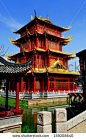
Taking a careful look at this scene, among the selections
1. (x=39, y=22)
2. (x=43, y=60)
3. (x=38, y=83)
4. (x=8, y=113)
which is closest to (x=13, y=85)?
(x=38, y=83)

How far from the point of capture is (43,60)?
88.9 feet

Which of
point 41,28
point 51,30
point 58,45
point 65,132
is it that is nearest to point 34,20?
point 41,28

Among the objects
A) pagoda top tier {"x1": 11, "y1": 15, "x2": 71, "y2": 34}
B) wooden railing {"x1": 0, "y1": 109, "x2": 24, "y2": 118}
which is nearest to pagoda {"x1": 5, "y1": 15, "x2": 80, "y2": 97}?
pagoda top tier {"x1": 11, "y1": 15, "x2": 71, "y2": 34}

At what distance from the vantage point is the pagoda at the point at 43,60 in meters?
24.3

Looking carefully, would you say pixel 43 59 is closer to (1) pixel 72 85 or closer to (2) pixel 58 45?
(2) pixel 58 45

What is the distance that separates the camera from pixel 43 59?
89.1ft

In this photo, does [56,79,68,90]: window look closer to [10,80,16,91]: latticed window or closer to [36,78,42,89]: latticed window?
[36,78,42,89]: latticed window

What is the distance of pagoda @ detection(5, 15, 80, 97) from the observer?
2427cm

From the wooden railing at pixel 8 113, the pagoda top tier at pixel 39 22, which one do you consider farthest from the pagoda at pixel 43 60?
the wooden railing at pixel 8 113

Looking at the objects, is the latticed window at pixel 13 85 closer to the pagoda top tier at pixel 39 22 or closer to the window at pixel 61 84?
the window at pixel 61 84

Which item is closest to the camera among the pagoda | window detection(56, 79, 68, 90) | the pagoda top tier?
the pagoda

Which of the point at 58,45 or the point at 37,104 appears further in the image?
the point at 58,45

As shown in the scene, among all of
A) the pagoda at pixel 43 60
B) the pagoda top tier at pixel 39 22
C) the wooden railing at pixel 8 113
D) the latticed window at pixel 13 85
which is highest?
the pagoda top tier at pixel 39 22

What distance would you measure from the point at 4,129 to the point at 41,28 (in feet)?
78.7
